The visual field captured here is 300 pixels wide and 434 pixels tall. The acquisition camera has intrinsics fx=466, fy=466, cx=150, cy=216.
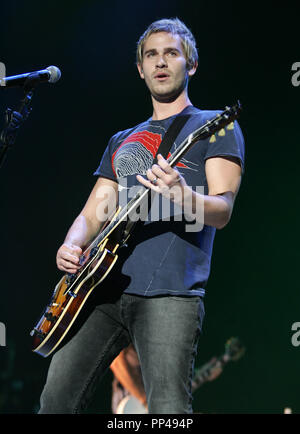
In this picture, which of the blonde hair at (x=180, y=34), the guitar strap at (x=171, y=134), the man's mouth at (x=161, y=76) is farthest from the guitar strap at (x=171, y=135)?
the blonde hair at (x=180, y=34)

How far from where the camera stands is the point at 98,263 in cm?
194

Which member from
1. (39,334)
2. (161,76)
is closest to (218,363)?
(39,334)

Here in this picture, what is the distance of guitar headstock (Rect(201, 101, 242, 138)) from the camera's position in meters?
1.92

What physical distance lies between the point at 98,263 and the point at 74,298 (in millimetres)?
203

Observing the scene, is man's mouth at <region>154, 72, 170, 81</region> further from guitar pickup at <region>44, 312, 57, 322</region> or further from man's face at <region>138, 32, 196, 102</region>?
guitar pickup at <region>44, 312, 57, 322</region>

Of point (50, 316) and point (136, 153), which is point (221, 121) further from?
point (50, 316)

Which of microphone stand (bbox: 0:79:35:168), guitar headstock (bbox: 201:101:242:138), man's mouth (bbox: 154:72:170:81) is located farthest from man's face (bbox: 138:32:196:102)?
microphone stand (bbox: 0:79:35:168)

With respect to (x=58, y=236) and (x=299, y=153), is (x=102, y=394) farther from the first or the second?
(x=299, y=153)

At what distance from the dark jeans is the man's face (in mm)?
Result: 1072

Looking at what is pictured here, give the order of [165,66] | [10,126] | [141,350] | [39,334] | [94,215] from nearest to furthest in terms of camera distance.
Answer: [141,350], [39,334], [10,126], [165,66], [94,215]

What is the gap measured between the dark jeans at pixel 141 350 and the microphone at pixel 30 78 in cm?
118

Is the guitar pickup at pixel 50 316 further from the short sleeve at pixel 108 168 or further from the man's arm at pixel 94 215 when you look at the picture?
the short sleeve at pixel 108 168
